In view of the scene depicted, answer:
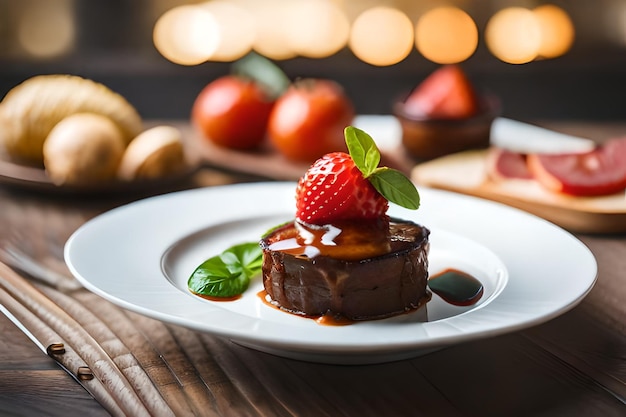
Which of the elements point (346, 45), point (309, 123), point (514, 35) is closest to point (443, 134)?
point (309, 123)

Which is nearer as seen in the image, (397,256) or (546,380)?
(546,380)

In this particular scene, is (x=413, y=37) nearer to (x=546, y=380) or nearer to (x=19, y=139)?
(x=19, y=139)

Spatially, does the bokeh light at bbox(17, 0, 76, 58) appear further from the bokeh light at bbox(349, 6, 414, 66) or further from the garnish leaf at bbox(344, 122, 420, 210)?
the garnish leaf at bbox(344, 122, 420, 210)

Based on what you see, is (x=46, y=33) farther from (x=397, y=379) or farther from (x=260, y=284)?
(x=397, y=379)

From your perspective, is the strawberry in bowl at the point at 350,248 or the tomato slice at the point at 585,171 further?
the tomato slice at the point at 585,171

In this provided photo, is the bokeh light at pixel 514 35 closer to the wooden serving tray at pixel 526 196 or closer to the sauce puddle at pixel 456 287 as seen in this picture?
the wooden serving tray at pixel 526 196

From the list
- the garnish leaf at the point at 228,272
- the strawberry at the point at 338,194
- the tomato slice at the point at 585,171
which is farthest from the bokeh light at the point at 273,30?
the strawberry at the point at 338,194

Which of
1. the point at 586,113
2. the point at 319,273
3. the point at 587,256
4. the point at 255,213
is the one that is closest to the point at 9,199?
the point at 255,213
